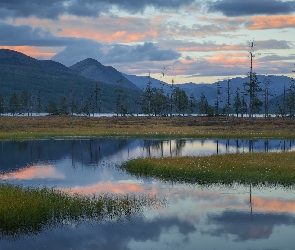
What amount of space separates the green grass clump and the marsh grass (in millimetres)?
9237

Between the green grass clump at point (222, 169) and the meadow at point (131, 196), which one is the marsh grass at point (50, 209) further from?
the green grass clump at point (222, 169)

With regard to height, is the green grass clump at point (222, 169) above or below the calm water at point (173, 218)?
above

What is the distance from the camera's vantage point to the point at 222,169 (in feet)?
132

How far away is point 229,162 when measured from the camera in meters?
43.0

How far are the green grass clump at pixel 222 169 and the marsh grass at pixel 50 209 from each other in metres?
9.24

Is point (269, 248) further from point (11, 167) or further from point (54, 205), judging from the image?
point (11, 167)

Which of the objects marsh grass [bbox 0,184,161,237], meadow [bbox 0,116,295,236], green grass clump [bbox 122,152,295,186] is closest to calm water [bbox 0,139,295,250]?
marsh grass [bbox 0,184,161,237]

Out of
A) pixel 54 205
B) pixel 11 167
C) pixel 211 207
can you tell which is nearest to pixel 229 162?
pixel 211 207

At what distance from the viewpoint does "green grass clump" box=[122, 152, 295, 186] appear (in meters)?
37.2

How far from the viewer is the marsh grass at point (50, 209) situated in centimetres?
2438

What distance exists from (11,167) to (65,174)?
28.4ft

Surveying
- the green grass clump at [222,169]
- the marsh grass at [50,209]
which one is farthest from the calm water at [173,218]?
the green grass clump at [222,169]

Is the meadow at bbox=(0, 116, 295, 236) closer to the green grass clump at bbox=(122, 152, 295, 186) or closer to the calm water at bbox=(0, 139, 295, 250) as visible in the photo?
the green grass clump at bbox=(122, 152, 295, 186)

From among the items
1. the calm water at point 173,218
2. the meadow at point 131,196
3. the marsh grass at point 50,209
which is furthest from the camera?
the meadow at point 131,196
